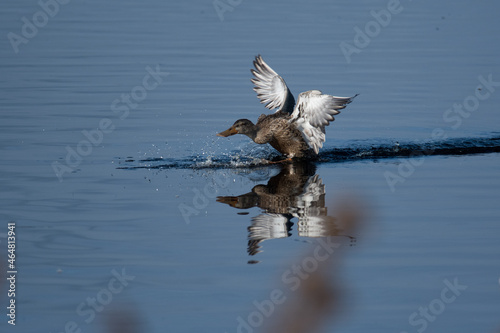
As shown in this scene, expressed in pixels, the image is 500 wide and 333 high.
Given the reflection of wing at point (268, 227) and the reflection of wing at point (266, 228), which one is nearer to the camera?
the reflection of wing at point (266, 228)

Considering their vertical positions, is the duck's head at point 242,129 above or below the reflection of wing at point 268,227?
above

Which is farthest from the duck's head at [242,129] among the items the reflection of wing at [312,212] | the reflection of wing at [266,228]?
the reflection of wing at [266,228]

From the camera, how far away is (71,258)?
299 inches

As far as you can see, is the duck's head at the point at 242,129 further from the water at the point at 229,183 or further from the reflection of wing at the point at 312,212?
the reflection of wing at the point at 312,212

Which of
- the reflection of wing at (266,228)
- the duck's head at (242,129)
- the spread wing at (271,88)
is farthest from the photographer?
the spread wing at (271,88)

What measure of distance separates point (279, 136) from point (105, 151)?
2.37m

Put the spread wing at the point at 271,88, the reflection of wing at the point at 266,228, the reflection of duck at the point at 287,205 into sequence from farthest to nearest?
the spread wing at the point at 271,88, the reflection of duck at the point at 287,205, the reflection of wing at the point at 266,228

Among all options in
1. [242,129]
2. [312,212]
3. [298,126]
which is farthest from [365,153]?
[312,212]

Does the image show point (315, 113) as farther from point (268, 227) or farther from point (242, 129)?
Answer: point (268, 227)

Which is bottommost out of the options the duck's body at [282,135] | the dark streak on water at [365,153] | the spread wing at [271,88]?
the dark streak on water at [365,153]

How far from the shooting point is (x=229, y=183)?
35.3 ft

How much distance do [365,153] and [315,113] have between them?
3.41 ft

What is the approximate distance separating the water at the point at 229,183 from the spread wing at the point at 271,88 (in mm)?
807

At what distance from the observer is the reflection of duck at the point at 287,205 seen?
8375mm
